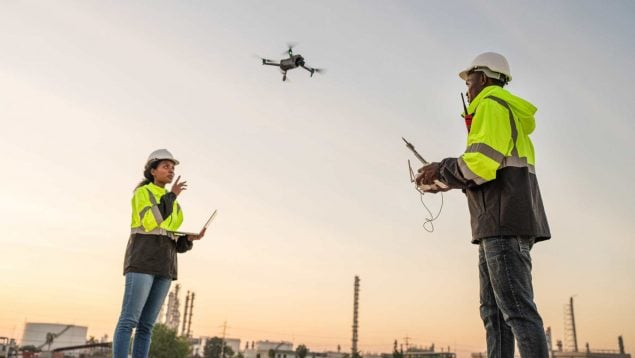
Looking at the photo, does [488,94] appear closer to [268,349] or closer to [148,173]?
[148,173]

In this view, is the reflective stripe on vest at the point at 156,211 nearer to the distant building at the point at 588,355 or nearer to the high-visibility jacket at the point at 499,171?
the high-visibility jacket at the point at 499,171

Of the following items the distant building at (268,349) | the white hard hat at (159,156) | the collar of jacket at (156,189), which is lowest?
the distant building at (268,349)

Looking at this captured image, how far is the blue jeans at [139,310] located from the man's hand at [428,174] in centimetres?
292

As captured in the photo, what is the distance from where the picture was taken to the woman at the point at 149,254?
4.89 meters

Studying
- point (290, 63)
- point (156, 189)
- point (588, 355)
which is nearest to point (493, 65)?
point (156, 189)

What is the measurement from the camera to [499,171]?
3504 millimetres

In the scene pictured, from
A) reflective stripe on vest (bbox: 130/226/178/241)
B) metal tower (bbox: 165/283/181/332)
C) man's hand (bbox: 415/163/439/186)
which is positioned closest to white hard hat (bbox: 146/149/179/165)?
reflective stripe on vest (bbox: 130/226/178/241)

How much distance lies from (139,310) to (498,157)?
3600mm

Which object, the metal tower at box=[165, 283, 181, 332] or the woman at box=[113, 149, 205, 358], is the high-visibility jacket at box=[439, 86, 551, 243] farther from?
the metal tower at box=[165, 283, 181, 332]

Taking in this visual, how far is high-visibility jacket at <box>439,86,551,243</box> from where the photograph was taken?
3.36 metres

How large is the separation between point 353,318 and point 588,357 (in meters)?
33.7

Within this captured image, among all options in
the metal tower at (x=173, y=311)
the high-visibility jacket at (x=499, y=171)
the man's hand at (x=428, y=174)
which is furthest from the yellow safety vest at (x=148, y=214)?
the metal tower at (x=173, y=311)

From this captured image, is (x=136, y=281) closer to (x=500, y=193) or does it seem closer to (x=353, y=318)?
(x=500, y=193)

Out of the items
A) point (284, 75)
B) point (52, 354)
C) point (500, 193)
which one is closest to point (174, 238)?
point (500, 193)
